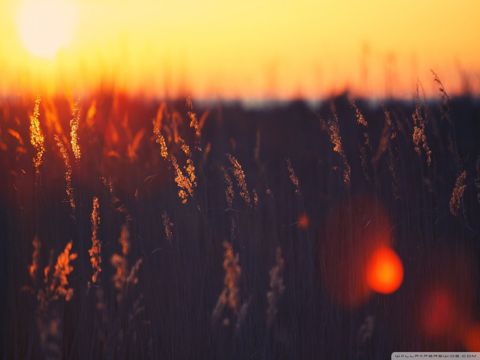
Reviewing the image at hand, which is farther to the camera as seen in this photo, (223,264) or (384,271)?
(384,271)

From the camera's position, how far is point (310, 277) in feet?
6.74

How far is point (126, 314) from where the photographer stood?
1953 mm

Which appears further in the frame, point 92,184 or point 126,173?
point 126,173

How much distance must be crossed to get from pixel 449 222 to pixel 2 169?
5.29ft

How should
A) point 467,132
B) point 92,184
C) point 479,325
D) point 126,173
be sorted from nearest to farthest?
point 479,325, point 92,184, point 126,173, point 467,132

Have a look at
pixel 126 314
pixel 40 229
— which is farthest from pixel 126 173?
pixel 126 314

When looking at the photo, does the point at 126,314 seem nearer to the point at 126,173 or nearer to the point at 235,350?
the point at 235,350

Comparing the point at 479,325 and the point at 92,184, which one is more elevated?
the point at 92,184

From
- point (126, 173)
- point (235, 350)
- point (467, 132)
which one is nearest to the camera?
point (235, 350)

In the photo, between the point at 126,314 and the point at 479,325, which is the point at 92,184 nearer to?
the point at 126,314

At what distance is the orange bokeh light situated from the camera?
2.03 meters

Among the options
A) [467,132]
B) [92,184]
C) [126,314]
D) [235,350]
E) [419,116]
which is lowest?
[235,350]

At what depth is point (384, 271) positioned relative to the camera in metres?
2.07

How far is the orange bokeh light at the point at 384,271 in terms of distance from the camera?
203 centimetres
